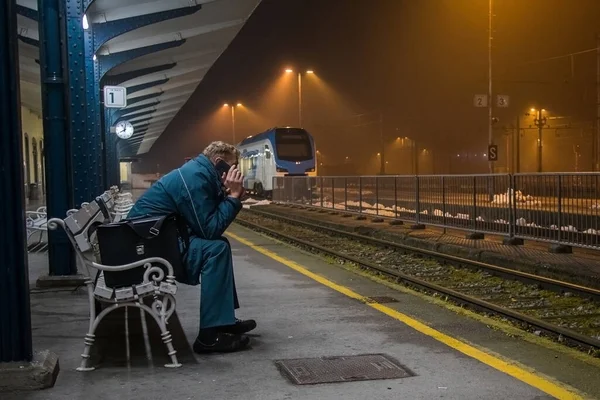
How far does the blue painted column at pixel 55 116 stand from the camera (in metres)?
8.11

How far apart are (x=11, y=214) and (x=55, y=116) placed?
424cm

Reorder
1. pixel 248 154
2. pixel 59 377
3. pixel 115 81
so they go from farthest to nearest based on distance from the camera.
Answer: pixel 248 154 → pixel 115 81 → pixel 59 377

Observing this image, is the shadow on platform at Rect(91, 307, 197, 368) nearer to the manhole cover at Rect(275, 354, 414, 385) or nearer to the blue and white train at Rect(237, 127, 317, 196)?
the manhole cover at Rect(275, 354, 414, 385)

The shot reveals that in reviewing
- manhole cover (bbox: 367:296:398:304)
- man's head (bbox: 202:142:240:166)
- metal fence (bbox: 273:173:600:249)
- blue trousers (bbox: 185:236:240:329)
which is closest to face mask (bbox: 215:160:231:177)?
man's head (bbox: 202:142:240:166)

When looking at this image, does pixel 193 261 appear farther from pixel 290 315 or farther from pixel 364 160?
pixel 364 160

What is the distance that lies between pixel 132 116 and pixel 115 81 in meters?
13.6

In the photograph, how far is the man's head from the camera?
5.39m

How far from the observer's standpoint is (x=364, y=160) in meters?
83.1

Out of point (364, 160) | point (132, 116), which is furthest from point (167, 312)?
point (364, 160)

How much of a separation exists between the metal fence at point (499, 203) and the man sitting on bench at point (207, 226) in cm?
650

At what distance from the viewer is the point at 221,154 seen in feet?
17.8

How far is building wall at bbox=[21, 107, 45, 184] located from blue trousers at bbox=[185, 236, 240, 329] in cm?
2693

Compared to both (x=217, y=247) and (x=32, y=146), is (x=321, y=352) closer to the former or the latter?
(x=217, y=247)

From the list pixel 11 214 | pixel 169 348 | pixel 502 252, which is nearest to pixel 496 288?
pixel 502 252
